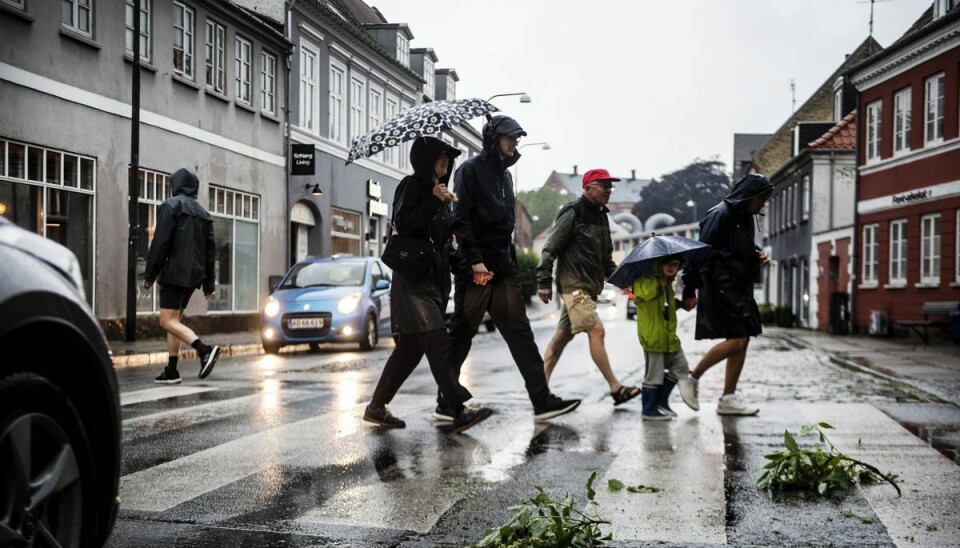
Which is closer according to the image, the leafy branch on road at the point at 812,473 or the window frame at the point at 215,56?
the leafy branch on road at the point at 812,473

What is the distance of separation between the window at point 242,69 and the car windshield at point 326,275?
774 cm

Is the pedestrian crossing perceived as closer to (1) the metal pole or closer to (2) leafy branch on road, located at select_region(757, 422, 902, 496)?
(2) leafy branch on road, located at select_region(757, 422, 902, 496)

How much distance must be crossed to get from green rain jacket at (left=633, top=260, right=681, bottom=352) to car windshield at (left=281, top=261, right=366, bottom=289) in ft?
34.5

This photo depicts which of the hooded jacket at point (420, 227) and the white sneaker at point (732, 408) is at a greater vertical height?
the hooded jacket at point (420, 227)

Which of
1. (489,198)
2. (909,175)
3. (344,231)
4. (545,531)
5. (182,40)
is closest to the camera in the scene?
(545,531)

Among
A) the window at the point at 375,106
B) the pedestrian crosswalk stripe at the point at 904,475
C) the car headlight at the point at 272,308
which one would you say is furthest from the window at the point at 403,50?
the pedestrian crosswalk stripe at the point at 904,475

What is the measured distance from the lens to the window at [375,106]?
35.5m

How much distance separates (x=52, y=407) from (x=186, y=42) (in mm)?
21064

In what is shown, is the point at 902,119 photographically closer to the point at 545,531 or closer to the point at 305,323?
the point at 305,323

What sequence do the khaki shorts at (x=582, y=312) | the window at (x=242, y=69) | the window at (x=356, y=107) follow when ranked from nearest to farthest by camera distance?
the khaki shorts at (x=582, y=312) → the window at (x=242, y=69) → the window at (x=356, y=107)

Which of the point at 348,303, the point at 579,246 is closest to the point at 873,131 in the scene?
the point at 348,303

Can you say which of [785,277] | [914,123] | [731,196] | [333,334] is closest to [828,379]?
[731,196]

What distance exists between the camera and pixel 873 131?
104 feet

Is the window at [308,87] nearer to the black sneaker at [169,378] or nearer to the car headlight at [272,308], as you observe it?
the car headlight at [272,308]
